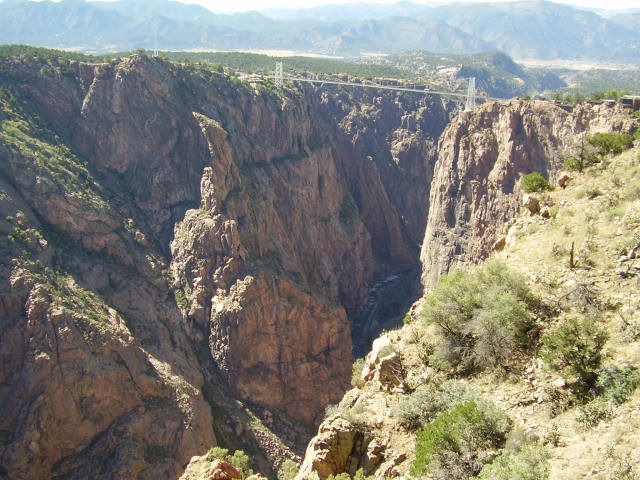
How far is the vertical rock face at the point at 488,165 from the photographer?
167 ft

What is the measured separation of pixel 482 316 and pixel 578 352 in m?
3.24

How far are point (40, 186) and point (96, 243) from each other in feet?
18.5

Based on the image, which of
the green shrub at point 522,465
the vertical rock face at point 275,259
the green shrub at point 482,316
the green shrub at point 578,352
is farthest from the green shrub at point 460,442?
the vertical rock face at point 275,259

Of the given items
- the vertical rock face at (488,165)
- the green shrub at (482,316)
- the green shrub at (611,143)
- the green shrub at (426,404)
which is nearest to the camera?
the green shrub at (426,404)

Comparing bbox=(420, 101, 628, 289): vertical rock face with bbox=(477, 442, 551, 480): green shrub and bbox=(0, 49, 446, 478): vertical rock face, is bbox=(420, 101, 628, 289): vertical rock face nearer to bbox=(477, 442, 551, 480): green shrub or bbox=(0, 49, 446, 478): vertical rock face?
bbox=(0, 49, 446, 478): vertical rock face

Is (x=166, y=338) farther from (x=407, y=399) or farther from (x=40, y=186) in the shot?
(x=407, y=399)

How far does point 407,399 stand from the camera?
52.0 feet

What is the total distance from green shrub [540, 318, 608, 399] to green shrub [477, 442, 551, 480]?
241 cm

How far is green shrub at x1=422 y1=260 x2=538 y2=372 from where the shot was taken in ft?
51.8

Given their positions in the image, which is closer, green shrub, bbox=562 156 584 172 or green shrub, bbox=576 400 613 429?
green shrub, bbox=576 400 613 429

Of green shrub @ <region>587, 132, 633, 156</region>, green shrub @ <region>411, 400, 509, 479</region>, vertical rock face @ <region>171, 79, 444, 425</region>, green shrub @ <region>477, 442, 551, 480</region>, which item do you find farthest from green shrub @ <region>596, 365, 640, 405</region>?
vertical rock face @ <region>171, 79, 444, 425</region>

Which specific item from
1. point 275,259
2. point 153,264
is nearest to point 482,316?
point 275,259

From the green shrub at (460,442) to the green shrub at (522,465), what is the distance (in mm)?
572

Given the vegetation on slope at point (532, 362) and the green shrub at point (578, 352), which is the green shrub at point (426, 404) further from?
the green shrub at point (578, 352)
